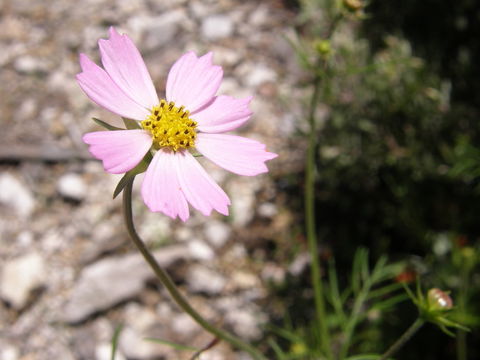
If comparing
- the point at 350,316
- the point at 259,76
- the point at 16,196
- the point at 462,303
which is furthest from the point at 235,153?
the point at 259,76

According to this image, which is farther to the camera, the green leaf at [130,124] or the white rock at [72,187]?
the white rock at [72,187]

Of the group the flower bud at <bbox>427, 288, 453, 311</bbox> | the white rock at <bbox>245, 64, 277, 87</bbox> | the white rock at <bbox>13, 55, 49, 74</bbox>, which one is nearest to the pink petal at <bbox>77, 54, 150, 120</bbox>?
the flower bud at <bbox>427, 288, 453, 311</bbox>

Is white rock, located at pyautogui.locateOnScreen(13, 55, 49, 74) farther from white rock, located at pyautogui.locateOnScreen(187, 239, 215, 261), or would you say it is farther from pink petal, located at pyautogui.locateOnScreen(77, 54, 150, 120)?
pink petal, located at pyautogui.locateOnScreen(77, 54, 150, 120)

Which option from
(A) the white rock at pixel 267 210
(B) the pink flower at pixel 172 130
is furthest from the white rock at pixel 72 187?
(B) the pink flower at pixel 172 130

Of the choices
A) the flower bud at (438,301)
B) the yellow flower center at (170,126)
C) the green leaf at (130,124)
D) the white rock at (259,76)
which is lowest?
the white rock at (259,76)

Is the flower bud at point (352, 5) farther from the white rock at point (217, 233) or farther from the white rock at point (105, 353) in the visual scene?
the white rock at point (105, 353)

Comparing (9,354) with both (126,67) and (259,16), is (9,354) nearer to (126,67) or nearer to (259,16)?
(126,67)

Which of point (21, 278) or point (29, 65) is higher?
point (29, 65)
